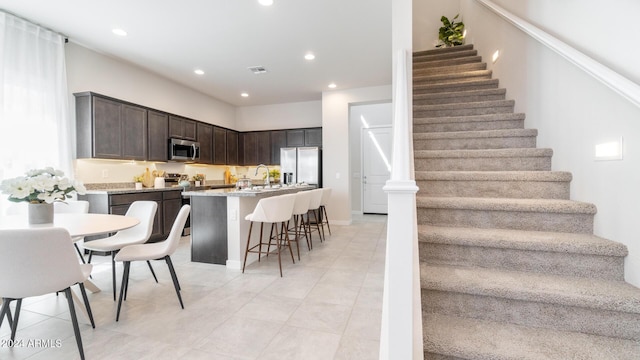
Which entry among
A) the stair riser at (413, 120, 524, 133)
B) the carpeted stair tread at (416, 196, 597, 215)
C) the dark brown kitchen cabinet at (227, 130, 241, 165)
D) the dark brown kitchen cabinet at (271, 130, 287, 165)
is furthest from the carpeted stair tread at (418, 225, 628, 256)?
the dark brown kitchen cabinet at (227, 130, 241, 165)

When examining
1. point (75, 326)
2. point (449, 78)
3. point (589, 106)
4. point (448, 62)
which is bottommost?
point (75, 326)

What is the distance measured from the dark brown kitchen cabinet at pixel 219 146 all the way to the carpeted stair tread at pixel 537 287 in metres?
5.76

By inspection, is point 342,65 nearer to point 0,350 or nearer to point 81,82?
point 81,82

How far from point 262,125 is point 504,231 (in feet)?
20.7

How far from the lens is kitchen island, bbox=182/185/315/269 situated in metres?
3.29

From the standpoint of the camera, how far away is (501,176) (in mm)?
2074

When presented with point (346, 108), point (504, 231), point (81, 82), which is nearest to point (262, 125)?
point (346, 108)

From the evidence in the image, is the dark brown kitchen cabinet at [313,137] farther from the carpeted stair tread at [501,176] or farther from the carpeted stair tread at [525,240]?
the carpeted stair tread at [525,240]

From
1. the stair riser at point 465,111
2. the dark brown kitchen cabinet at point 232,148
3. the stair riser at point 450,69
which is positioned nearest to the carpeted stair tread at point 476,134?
the stair riser at point 465,111

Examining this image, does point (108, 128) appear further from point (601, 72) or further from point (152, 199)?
point (601, 72)

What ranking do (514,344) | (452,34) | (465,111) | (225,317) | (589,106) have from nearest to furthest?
1. (514,344)
2. (589,106)
3. (225,317)
4. (465,111)
5. (452,34)

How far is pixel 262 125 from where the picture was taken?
23.6 feet

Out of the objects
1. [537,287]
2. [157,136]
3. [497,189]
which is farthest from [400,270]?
[157,136]

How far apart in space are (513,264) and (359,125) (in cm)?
633
